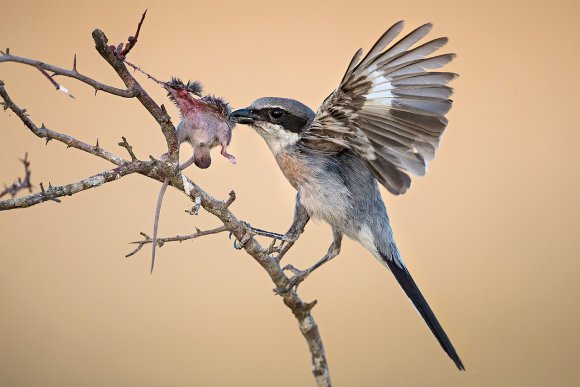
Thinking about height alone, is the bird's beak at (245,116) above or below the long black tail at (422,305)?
above

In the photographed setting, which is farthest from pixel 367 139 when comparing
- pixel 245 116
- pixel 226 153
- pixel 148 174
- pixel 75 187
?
pixel 75 187

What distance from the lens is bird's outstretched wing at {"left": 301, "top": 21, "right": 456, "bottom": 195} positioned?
60.3 inches

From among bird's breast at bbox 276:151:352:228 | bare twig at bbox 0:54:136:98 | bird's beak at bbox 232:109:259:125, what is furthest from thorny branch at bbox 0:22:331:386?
bird's beak at bbox 232:109:259:125

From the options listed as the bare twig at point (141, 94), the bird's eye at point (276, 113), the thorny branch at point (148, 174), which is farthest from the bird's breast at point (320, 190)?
the bare twig at point (141, 94)

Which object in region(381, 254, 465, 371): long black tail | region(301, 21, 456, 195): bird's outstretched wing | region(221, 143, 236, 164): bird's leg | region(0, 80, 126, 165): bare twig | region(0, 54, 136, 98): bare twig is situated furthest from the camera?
region(381, 254, 465, 371): long black tail

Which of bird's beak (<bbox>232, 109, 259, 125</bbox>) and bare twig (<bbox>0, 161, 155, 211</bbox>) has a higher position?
bird's beak (<bbox>232, 109, 259, 125</bbox>)

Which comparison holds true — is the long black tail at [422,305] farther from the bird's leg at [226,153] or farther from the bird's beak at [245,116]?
the bird's leg at [226,153]

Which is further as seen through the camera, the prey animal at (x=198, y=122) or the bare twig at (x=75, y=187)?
the prey animal at (x=198, y=122)

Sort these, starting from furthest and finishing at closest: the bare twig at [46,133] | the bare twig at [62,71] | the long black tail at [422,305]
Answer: the long black tail at [422,305] → the bare twig at [46,133] → the bare twig at [62,71]

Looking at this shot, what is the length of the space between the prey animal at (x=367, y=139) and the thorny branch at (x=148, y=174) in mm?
139

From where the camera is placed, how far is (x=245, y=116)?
5.91 feet

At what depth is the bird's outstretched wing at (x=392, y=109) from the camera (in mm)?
1531

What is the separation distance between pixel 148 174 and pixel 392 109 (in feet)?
2.22

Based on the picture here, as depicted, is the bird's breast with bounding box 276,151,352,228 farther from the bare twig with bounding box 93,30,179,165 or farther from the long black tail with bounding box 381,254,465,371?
the bare twig with bounding box 93,30,179,165
